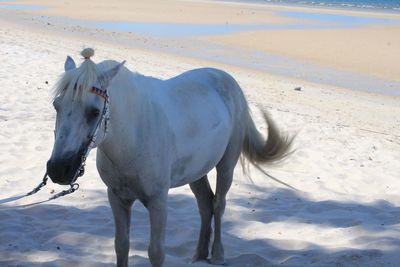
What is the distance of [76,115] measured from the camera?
3172 millimetres

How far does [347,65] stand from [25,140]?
14565 millimetres

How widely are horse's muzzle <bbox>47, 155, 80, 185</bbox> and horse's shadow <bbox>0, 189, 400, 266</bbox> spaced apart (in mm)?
1594

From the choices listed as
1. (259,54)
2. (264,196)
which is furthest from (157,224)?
(259,54)

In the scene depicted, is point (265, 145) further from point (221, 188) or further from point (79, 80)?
point (79, 80)

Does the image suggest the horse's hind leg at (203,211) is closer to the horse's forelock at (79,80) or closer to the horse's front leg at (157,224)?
the horse's front leg at (157,224)

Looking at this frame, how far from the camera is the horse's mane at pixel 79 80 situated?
3.18 meters

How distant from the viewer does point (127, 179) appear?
12.3ft

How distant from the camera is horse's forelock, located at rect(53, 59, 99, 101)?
125 inches

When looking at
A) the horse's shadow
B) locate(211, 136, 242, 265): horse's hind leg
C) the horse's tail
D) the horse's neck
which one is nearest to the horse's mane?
the horse's neck

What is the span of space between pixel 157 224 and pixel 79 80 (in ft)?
3.78

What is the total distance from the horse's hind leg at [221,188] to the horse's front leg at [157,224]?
1.05m

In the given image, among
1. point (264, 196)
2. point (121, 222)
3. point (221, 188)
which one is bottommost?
point (264, 196)

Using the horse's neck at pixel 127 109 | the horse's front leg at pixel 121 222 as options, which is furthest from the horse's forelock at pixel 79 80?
the horse's front leg at pixel 121 222

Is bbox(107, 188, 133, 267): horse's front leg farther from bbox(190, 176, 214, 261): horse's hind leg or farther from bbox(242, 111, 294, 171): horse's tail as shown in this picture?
bbox(242, 111, 294, 171): horse's tail
